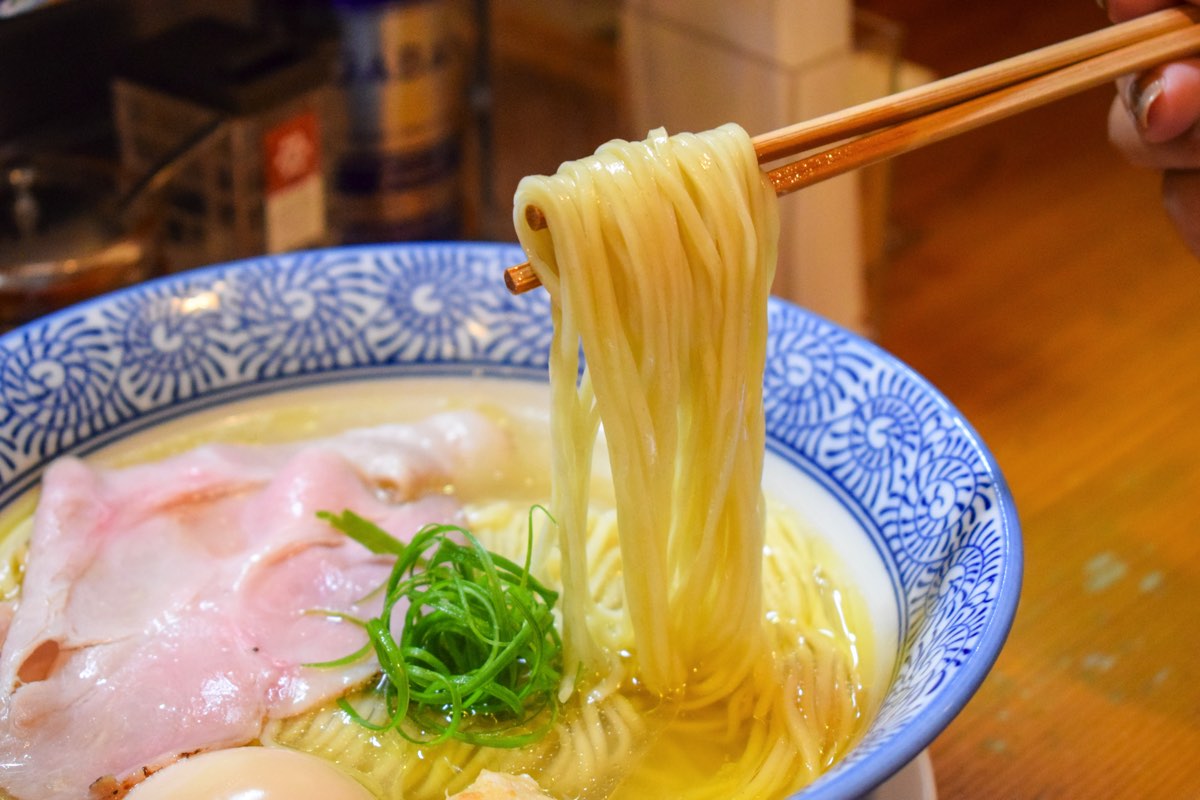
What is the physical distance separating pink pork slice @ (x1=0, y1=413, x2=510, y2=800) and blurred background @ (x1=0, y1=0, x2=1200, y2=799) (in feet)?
1.93

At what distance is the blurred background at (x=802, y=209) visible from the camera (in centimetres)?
178

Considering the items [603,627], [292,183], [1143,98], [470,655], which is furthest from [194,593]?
[1143,98]

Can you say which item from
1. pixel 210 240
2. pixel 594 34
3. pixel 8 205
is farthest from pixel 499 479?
pixel 594 34

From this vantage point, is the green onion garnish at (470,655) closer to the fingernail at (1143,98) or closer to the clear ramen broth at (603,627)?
the clear ramen broth at (603,627)

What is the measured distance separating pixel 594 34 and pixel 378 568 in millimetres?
2030

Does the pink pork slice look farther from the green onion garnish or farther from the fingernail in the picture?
the fingernail

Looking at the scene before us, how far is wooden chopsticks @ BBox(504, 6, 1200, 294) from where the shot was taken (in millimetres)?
1310

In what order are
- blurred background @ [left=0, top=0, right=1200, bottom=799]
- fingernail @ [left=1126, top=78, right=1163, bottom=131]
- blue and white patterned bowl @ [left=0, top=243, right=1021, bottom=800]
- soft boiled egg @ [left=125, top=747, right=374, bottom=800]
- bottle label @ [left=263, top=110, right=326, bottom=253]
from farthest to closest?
bottle label @ [left=263, top=110, right=326, bottom=253] < blurred background @ [left=0, top=0, right=1200, bottom=799] < fingernail @ [left=1126, top=78, right=1163, bottom=131] < blue and white patterned bowl @ [left=0, top=243, right=1021, bottom=800] < soft boiled egg @ [left=125, top=747, right=374, bottom=800]

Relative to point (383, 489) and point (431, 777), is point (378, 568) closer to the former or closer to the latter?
point (383, 489)

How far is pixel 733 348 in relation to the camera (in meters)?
1.33

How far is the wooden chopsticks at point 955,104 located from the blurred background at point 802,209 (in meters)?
0.74

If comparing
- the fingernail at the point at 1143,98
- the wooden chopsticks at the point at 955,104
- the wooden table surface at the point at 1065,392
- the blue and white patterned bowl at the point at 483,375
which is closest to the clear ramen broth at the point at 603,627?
the blue and white patterned bowl at the point at 483,375

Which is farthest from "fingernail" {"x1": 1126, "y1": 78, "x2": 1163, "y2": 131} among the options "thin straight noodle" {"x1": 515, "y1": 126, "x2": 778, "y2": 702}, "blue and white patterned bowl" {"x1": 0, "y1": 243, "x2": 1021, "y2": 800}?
"thin straight noodle" {"x1": 515, "y1": 126, "x2": 778, "y2": 702}

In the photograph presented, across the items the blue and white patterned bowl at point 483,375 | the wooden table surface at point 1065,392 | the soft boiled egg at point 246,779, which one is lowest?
the wooden table surface at point 1065,392
